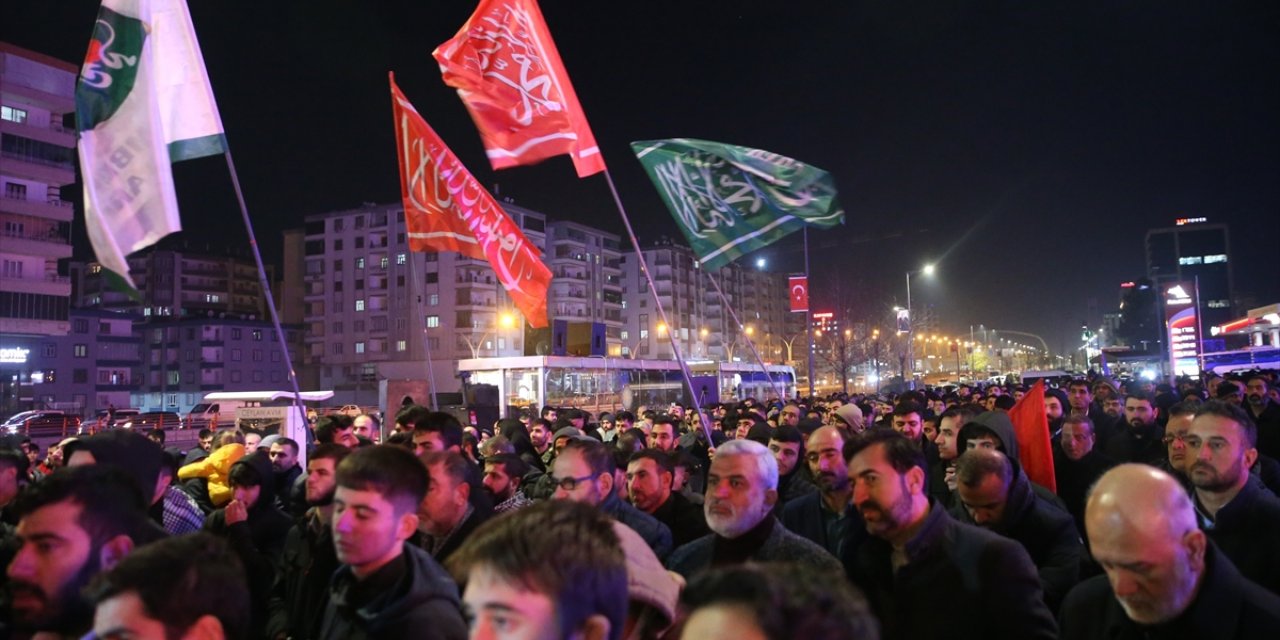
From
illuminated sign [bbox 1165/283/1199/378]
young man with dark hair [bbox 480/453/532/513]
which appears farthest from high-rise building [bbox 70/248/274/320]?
young man with dark hair [bbox 480/453/532/513]

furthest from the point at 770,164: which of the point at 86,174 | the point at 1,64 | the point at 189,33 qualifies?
the point at 1,64

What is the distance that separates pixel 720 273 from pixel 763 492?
130 m

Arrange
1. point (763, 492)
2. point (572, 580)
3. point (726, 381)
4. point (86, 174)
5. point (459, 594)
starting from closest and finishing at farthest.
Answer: point (572, 580), point (459, 594), point (763, 492), point (86, 174), point (726, 381)

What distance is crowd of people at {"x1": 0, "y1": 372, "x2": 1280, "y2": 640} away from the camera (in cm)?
217

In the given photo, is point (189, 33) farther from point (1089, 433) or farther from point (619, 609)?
point (1089, 433)

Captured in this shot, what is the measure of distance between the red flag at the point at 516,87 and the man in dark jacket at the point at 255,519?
5.10 meters

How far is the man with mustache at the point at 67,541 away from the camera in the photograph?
3.25m

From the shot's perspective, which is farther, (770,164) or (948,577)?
(770,164)

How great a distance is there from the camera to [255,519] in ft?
21.6

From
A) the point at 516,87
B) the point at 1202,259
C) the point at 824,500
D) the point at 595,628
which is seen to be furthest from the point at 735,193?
the point at 1202,259

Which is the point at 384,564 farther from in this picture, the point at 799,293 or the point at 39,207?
the point at 39,207

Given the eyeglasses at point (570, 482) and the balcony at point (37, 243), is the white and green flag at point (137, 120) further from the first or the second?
the balcony at point (37, 243)

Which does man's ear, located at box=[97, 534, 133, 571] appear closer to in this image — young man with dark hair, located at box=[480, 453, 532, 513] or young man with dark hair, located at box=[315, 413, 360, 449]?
young man with dark hair, located at box=[480, 453, 532, 513]

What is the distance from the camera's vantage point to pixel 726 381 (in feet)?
205
